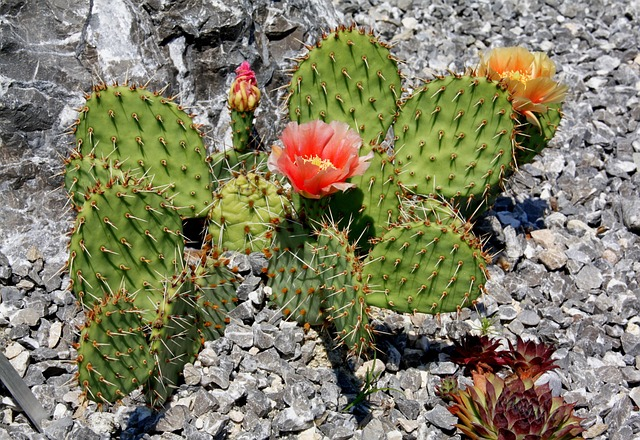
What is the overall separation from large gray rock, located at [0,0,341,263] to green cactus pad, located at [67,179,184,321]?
565mm

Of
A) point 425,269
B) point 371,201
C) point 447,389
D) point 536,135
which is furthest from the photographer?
point 536,135

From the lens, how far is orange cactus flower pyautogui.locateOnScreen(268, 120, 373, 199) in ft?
8.32

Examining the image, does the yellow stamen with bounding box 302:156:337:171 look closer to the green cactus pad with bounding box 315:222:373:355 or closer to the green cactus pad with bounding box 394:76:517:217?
the green cactus pad with bounding box 315:222:373:355

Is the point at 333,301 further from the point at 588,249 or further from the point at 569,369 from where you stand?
the point at 588,249

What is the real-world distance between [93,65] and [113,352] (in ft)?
4.63

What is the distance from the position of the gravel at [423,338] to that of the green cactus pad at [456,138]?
20.0 inches

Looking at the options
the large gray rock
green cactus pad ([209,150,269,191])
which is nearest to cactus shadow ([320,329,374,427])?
green cactus pad ([209,150,269,191])

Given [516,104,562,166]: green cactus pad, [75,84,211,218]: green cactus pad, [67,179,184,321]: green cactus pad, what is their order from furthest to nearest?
[516,104,562,166]: green cactus pad → [75,84,211,218]: green cactus pad → [67,179,184,321]: green cactus pad

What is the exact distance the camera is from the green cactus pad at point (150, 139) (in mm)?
2883

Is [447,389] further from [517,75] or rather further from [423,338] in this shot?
[517,75]

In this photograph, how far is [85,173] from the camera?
9.14ft

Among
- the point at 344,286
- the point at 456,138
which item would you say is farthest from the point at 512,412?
the point at 456,138

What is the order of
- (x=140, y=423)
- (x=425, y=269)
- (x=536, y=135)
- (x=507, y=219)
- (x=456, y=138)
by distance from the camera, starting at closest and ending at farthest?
(x=140, y=423)
(x=425, y=269)
(x=456, y=138)
(x=536, y=135)
(x=507, y=219)

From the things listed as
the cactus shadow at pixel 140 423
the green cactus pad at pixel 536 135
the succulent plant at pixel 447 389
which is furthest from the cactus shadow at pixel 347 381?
the green cactus pad at pixel 536 135
